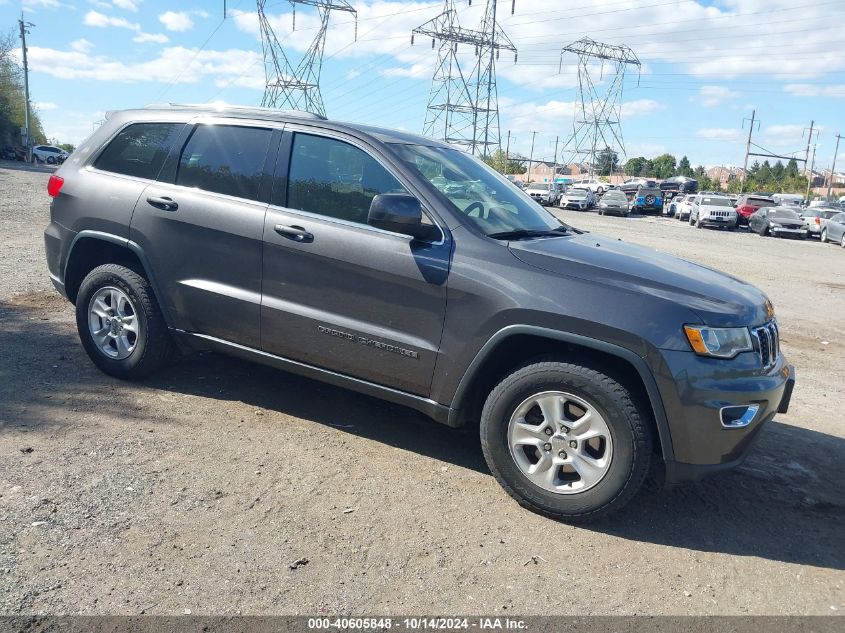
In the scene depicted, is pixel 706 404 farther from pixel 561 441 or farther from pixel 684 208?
pixel 684 208

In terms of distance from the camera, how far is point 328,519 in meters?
3.40

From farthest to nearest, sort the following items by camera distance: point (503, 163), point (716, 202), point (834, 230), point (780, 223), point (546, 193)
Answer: point (503, 163) → point (546, 193) → point (716, 202) → point (780, 223) → point (834, 230)

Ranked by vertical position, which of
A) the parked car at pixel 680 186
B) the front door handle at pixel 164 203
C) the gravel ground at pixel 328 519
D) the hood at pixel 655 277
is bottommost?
the gravel ground at pixel 328 519

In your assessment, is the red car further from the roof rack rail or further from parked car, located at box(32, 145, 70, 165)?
parked car, located at box(32, 145, 70, 165)

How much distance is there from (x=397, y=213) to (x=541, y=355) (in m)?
1.03

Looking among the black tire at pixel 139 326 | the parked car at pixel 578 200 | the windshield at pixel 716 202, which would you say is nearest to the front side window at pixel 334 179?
the black tire at pixel 139 326

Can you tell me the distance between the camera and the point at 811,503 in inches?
155

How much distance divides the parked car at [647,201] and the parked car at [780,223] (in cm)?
1176

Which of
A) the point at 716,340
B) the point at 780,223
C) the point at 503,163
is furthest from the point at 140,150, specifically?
the point at 503,163

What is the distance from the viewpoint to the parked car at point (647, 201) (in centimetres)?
4347

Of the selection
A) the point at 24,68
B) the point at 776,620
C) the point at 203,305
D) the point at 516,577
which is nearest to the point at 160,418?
the point at 203,305

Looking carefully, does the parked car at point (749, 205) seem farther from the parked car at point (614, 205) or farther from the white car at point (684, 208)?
the parked car at point (614, 205)

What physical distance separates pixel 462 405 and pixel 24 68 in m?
78.1

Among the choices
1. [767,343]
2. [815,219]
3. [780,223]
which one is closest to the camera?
[767,343]
